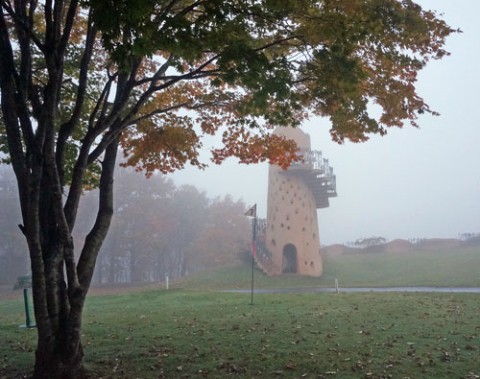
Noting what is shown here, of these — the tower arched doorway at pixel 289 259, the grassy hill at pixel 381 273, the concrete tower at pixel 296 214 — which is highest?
the concrete tower at pixel 296 214

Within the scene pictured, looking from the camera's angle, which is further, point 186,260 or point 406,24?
point 186,260

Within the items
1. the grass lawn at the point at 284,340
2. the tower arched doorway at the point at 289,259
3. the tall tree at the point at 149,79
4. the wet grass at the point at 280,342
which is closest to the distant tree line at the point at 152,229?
the tower arched doorway at the point at 289,259

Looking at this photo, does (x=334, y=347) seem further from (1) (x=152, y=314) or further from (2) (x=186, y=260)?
(2) (x=186, y=260)

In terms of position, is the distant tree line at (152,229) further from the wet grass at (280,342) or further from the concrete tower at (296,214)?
the wet grass at (280,342)

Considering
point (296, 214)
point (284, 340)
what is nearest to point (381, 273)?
point (296, 214)

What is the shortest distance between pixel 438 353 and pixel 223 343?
383 centimetres

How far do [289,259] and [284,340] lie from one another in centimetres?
2724

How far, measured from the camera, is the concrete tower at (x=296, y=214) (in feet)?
104

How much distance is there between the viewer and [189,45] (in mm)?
5121

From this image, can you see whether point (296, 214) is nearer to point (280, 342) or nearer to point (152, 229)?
point (152, 229)

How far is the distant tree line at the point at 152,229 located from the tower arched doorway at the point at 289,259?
7.13 m

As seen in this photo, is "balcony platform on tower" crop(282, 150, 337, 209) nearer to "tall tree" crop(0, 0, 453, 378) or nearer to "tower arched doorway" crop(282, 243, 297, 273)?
"tower arched doorway" crop(282, 243, 297, 273)

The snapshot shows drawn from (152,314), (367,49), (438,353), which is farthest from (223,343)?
(367,49)

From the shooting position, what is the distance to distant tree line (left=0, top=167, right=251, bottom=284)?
143 feet
